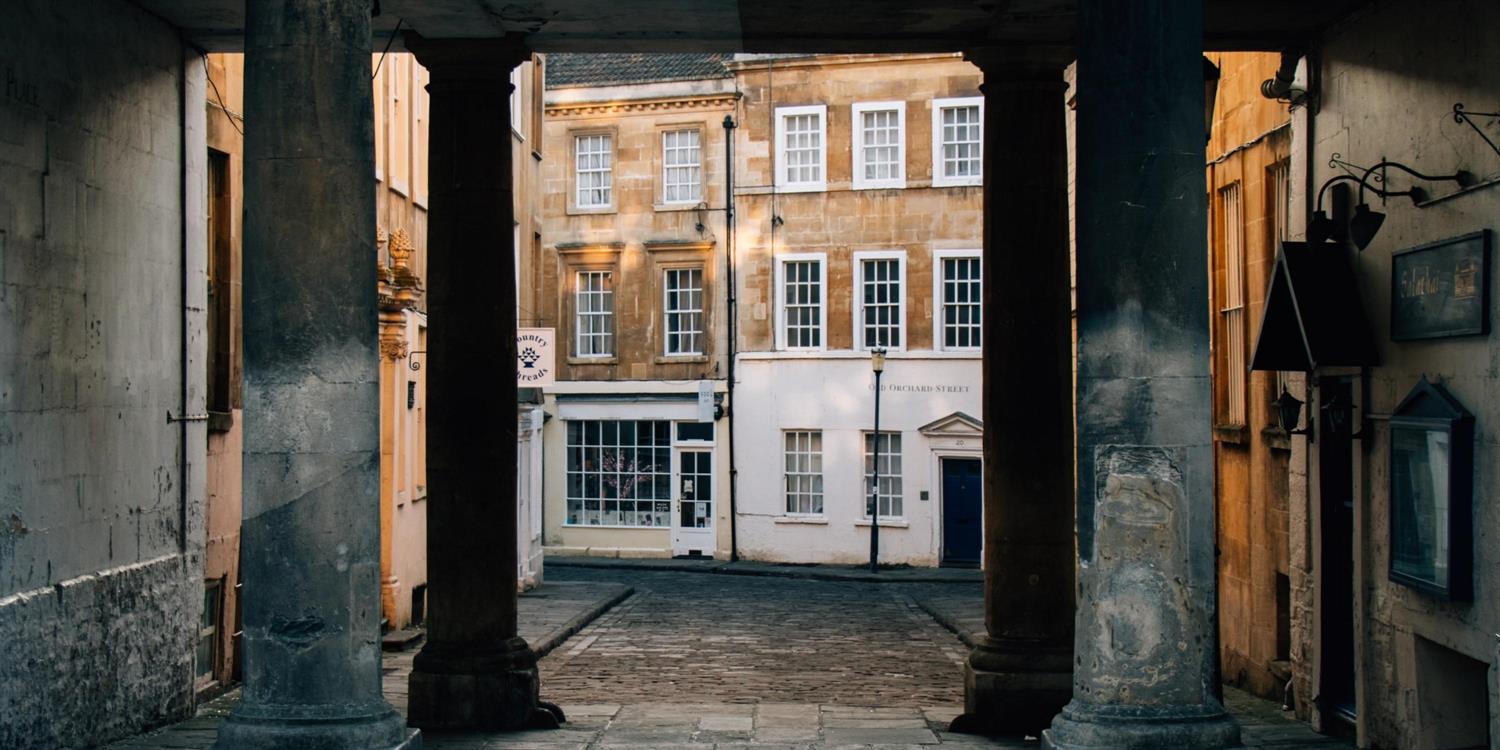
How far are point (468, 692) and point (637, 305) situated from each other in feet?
82.3

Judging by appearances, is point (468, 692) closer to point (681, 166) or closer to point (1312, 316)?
point (1312, 316)

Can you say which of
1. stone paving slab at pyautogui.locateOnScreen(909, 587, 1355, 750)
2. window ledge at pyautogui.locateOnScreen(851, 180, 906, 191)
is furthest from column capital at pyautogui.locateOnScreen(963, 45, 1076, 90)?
window ledge at pyautogui.locateOnScreen(851, 180, 906, 191)

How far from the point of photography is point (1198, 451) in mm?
8625

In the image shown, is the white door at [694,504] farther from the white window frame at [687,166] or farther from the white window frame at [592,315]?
the white window frame at [687,166]

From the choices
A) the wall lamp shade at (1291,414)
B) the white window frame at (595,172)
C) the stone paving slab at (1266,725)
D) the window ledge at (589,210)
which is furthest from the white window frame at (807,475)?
the wall lamp shade at (1291,414)

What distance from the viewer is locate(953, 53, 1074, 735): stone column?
1288 cm

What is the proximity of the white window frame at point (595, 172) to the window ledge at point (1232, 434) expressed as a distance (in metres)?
22.3

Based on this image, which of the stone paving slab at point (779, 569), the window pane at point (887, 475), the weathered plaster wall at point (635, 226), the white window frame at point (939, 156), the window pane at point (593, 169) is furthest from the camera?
the window pane at point (593, 169)

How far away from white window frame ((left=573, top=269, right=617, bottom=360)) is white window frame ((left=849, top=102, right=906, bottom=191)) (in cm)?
601

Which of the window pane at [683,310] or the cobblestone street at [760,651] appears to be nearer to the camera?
the cobblestone street at [760,651]

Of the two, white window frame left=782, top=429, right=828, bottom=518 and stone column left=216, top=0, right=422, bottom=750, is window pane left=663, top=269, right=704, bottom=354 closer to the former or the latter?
white window frame left=782, top=429, right=828, bottom=518

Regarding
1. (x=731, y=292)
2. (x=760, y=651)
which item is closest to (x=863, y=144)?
(x=731, y=292)

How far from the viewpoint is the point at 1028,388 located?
508 inches

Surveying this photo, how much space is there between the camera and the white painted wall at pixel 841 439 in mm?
35000
